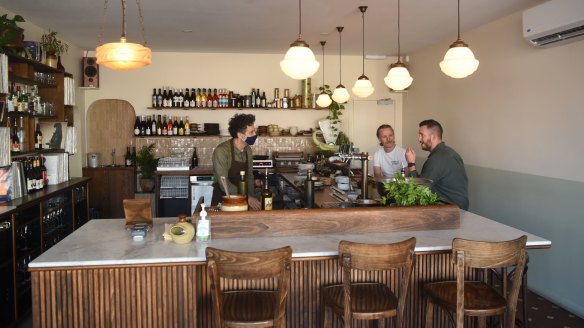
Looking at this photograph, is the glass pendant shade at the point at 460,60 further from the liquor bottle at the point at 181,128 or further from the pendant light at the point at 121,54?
the liquor bottle at the point at 181,128

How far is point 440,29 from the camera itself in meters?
6.50

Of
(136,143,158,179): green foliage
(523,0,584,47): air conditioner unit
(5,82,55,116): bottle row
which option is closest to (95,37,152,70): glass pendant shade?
(5,82,55,116): bottle row

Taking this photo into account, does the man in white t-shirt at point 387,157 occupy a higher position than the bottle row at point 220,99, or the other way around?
the bottle row at point 220,99

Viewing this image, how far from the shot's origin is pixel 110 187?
7.97 meters

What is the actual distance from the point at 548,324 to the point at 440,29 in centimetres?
387

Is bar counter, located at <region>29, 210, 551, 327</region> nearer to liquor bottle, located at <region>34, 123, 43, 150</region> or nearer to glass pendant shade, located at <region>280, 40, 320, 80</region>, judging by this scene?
glass pendant shade, located at <region>280, 40, 320, 80</region>

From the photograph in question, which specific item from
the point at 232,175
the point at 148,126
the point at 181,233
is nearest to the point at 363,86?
the point at 232,175

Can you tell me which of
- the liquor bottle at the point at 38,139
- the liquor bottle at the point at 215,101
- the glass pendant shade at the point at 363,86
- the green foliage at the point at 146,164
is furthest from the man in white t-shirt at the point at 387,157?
the liquor bottle at the point at 38,139

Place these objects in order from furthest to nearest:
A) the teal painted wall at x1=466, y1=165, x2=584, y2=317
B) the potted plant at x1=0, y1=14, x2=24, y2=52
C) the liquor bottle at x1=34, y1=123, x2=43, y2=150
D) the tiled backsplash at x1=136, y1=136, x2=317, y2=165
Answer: the tiled backsplash at x1=136, y1=136, x2=317, y2=165 → the liquor bottle at x1=34, y1=123, x2=43, y2=150 → the teal painted wall at x1=466, y1=165, x2=584, y2=317 → the potted plant at x1=0, y1=14, x2=24, y2=52

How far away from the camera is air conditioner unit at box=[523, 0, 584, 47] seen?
4426 millimetres

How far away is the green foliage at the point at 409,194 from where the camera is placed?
12.0 ft

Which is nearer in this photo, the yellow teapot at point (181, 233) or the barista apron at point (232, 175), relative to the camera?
the yellow teapot at point (181, 233)

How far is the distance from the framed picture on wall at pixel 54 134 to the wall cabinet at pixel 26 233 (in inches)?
20.6

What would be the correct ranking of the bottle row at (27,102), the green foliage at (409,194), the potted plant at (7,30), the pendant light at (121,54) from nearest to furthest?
the pendant light at (121,54) < the green foliage at (409,194) < the potted plant at (7,30) < the bottle row at (27,102)
